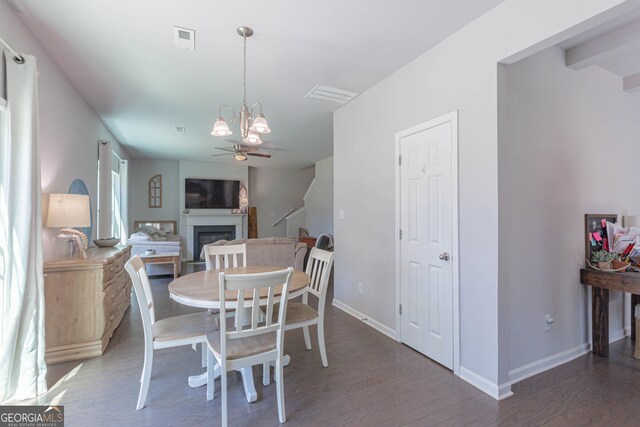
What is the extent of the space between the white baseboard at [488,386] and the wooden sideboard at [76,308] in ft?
10.3

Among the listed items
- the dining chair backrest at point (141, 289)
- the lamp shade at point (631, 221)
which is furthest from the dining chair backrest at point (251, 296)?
the lamp shade at point (631, 221)

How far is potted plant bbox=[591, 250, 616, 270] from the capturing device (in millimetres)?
2598

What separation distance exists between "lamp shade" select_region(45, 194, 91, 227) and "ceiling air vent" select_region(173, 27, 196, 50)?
170 cm

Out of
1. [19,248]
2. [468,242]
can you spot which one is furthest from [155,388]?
[468,242]

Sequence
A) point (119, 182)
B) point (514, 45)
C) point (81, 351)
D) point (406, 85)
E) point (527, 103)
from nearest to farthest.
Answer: point (514, 45)
point (527, 103)
point (81, 351)
point (406, 85)
point (119, 182)

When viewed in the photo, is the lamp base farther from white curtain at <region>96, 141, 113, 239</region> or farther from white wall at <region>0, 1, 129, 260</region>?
white curtain at <region>96, 141, 113, 239</region>

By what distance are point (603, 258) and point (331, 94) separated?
318cm

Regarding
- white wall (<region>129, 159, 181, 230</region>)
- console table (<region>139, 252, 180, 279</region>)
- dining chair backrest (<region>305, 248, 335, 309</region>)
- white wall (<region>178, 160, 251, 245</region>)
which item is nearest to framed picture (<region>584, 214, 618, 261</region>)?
dining chair backrest (<region>305, 248, 335, 309</region>)

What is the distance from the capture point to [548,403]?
78.0 inches

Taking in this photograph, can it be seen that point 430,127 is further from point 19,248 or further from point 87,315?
point 87,315

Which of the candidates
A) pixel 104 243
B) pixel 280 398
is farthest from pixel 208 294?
pixel 104 243

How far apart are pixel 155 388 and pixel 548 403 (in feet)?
9.01

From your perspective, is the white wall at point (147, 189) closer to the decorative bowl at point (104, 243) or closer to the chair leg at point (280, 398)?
the decorative bowl at point (104, 243)

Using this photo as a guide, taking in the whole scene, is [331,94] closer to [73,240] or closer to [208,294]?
[208,294]
